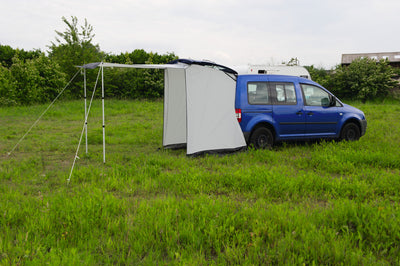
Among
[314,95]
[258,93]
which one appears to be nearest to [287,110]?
[258,93]

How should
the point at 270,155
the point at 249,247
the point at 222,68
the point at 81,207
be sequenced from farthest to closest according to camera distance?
the point at 222,68
the point at 270,155
the point at 81,207
the point at 249,247

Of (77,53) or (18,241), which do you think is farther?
(77,53)

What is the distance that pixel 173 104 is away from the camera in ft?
28.4

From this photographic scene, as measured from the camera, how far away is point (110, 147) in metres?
8.89

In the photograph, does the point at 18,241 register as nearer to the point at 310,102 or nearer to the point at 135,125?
the point at 310,102

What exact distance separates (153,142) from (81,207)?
545 cm

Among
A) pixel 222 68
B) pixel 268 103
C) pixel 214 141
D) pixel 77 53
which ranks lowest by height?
Result: pixel 214 141

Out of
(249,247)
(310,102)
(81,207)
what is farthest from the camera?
(310,102)

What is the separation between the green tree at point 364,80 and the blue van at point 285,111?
1496 cm

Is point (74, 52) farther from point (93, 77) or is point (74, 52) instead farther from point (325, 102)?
point (325, 102)

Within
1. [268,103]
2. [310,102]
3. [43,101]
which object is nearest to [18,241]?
[268,103]

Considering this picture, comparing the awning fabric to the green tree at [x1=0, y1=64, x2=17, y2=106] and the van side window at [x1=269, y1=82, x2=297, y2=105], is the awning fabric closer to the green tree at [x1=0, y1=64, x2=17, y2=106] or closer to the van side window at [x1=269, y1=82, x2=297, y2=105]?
the van side window at [x1=269, y1=82, x2=297, y2=105]

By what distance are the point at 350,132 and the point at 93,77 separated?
16.5m

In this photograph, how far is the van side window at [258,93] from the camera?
793 centimetres
